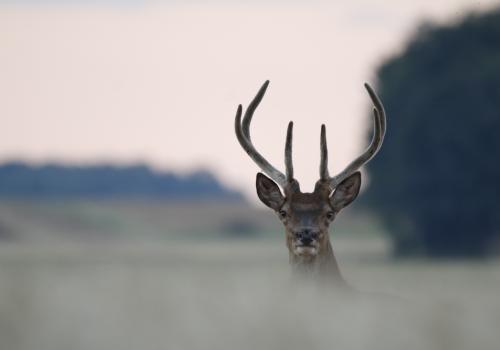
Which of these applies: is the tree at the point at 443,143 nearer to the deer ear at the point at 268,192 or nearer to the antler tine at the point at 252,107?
the antler tine at the point at 252,107

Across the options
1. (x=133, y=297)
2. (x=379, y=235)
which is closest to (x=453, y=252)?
(x=379, y=235)

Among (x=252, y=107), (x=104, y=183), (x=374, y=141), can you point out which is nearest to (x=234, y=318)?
(x=374, y=141)

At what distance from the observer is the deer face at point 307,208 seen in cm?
1177

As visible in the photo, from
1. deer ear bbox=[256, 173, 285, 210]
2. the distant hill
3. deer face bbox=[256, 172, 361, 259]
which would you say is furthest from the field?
the distant hill

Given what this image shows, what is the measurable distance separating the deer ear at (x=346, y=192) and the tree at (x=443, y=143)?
133 ft

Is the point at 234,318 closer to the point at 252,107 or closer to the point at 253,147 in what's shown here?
the point at 253,147

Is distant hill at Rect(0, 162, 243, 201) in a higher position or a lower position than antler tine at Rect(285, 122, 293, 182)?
higher

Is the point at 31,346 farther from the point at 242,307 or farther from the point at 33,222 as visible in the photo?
the point at 33,222

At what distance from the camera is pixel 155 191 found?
108375mm

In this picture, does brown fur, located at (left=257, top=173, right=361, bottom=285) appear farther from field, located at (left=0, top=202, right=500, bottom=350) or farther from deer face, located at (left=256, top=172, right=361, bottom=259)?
field, located at (left=0, top=202, right=500, bottom=350)

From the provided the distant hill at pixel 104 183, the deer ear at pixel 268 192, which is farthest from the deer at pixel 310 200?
the distant hill at pixel 104 183

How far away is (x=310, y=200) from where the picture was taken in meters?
12.1

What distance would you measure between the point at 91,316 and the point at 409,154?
42193mm

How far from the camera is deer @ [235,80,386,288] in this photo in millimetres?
11781
